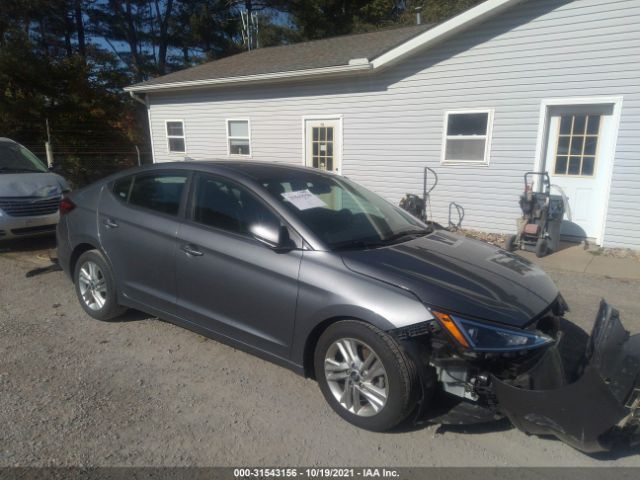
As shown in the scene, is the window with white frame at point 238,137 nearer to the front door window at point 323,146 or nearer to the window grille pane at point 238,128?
the window grille pane at point 238,128

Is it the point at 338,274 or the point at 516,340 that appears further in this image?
the point at 338,274

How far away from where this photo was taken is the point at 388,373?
92.7 inches

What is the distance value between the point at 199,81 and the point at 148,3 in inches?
845

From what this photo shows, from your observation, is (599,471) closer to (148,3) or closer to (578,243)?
(578,243)

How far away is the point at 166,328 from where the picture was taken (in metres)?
3.87

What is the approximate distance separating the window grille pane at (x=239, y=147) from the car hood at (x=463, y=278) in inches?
349

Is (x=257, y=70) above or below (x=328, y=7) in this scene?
below

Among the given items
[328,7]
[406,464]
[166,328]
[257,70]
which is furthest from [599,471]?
[328,7]

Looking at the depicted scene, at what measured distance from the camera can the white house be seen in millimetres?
6703

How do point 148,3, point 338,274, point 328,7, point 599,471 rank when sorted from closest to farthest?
point 599,471, point 338,274, point 328,7, point 148,3

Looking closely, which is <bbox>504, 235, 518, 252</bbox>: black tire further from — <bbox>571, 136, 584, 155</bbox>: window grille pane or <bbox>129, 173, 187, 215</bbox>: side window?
<bbox>129, 173, 187, 215</bbox>: side window

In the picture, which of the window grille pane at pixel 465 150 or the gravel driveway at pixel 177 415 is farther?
the window grille pane at pixel 465 150

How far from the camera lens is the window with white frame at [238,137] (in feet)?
36.7

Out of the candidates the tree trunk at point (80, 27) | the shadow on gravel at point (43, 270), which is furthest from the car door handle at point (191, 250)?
the tree trunk at point (80, 27)
